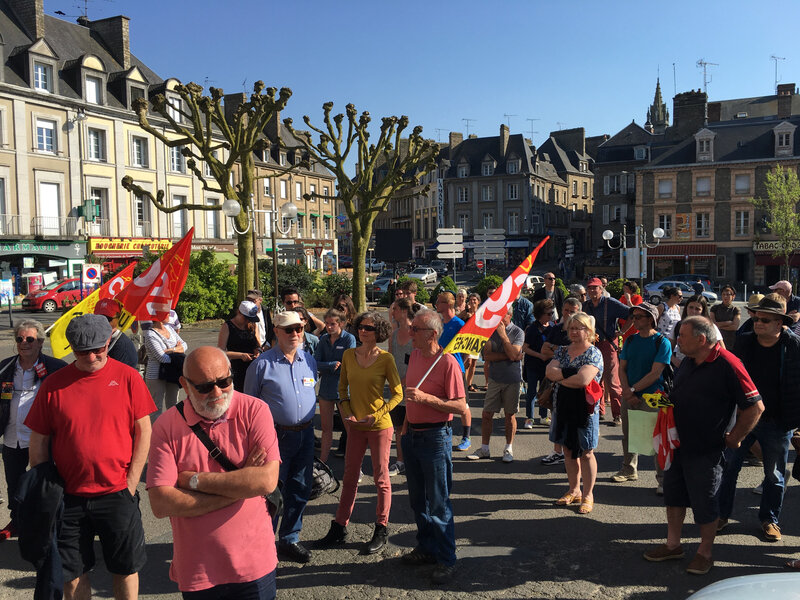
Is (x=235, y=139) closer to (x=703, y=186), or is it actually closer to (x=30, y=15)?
(x=30, y=15)

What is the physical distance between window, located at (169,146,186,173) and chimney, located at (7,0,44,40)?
862 cm

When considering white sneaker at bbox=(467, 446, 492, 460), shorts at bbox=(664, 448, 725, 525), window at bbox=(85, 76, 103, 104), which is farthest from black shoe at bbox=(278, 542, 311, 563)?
window at bbox=(85, 76, 103, 104)

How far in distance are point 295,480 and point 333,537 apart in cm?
59

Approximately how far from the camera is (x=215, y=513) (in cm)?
286

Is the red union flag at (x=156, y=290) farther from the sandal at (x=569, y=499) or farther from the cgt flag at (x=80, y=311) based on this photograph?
the sandal at (x=569, y=499)

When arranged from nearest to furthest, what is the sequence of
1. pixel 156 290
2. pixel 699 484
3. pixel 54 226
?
pixel 699 484 < pixel 156 290 < pixel 54 226

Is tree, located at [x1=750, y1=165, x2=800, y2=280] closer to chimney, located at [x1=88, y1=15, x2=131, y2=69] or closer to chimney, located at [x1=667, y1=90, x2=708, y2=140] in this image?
chimney, located at [x1=667, y1=90, x2=708, y2=140]

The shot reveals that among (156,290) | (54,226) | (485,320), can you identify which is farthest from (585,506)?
(54,226)

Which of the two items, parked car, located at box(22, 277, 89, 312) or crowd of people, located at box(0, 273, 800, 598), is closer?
crowd of people, located at box(0, 273, 800, 598)

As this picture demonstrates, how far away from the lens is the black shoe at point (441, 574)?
176 inches

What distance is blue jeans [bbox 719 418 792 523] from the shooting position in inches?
201

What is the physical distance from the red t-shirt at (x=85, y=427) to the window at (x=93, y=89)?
3621cm

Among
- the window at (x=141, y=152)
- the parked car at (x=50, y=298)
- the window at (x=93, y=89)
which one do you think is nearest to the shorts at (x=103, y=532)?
the parked car at (x=50, y=298)

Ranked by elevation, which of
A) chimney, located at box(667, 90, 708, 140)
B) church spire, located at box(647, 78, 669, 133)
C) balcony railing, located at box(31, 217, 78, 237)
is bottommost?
balcony railing, located at box(31, 217, 78, 237)
